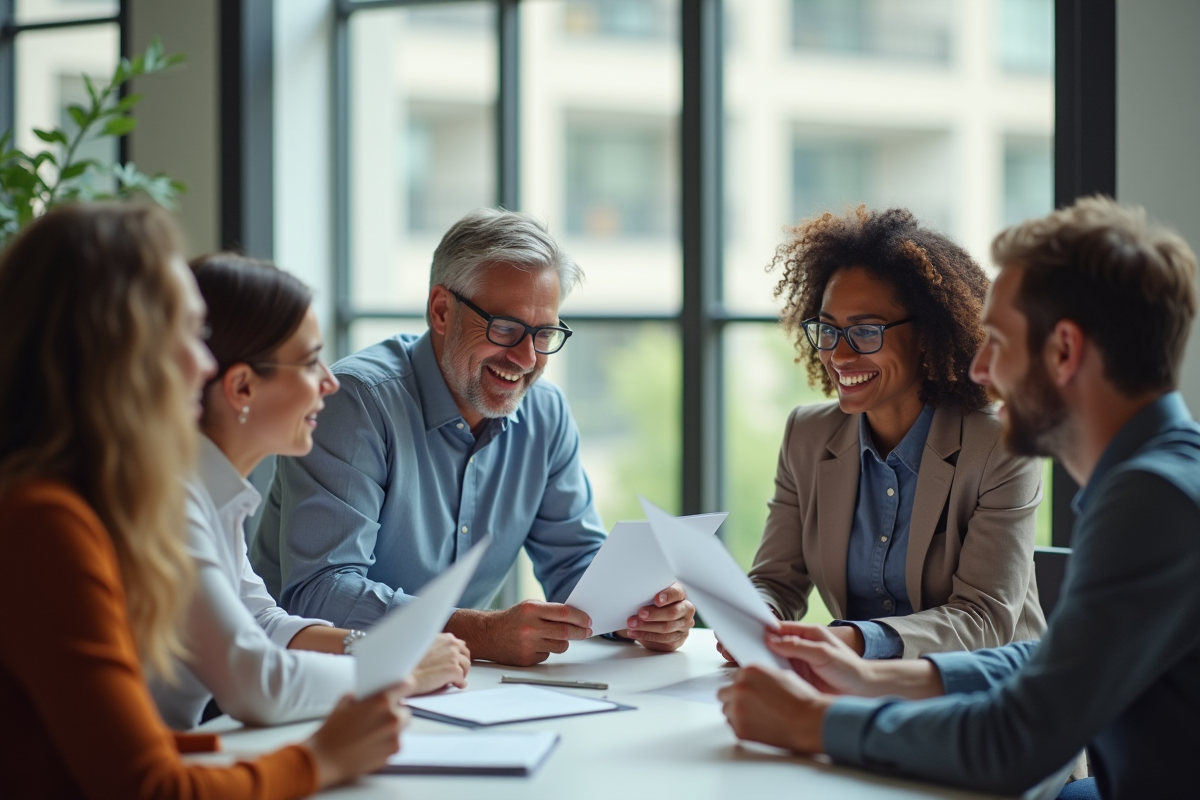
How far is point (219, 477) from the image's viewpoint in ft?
5.32

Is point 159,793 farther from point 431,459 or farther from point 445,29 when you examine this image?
point 445,29

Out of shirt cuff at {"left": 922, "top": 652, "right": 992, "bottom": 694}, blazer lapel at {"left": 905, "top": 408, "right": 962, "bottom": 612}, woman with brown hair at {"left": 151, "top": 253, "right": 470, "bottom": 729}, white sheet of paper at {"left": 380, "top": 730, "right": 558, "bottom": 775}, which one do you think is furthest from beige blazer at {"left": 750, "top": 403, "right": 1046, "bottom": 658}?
woman with brown hair at {"left": 151, "top": 253, "right": 470, "bottom": 729}

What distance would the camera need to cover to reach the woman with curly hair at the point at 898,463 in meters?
2.14

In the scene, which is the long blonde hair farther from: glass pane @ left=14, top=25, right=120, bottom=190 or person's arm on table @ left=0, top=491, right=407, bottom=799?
glass pane @ left=14, top=25, right=120, bottom=190

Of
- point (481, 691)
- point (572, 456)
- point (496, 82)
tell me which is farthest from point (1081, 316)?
point (496, 82)

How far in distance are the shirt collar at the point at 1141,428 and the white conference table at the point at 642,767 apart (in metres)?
0.48

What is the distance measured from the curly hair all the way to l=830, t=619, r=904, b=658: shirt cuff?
0.60 m

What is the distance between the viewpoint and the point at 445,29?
7.25 metres

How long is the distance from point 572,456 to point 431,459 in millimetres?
386

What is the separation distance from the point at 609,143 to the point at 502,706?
6.45 meters

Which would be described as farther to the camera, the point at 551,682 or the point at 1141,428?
the point at 551,682

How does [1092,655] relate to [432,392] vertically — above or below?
below

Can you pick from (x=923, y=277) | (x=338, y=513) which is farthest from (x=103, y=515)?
(x=923, y=277)

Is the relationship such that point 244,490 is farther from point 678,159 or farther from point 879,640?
point 678,159
